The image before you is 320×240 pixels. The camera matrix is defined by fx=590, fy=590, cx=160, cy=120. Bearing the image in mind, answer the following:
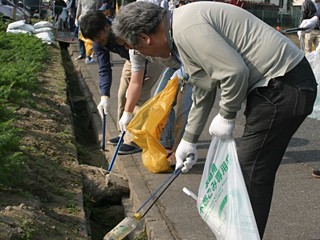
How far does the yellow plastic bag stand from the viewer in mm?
5285

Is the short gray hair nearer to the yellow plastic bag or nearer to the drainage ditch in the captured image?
the drainage ditch

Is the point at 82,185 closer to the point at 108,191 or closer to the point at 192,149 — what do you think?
the point at 108,191

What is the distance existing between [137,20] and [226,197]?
43.7 inches

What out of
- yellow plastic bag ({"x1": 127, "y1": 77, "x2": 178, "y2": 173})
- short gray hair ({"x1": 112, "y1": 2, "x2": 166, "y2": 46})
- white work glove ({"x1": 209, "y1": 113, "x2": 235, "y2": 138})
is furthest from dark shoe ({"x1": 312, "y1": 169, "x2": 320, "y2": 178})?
short gray hair ({"x1": 112, "y1": 2, "x2": 166, "y2": 46})

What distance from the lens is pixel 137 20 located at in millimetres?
3064

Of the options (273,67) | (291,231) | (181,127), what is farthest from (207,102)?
(181,127)

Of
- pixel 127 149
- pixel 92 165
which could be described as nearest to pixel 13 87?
pixel 92 165

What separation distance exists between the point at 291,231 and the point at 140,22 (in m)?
2.00

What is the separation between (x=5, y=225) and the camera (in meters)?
3.56

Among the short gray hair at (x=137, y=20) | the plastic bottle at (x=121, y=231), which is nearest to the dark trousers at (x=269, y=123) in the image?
the short gray hair at (x=137, y=20)

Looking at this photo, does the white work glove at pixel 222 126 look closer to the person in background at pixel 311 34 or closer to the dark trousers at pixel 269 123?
the dark trousers at pixel 269 123

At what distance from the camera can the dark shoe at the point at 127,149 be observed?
20.7 feet

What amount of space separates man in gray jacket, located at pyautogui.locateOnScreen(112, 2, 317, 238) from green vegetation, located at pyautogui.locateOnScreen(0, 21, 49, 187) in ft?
5.57

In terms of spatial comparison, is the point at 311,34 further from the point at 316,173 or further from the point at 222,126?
the point at 222,126
